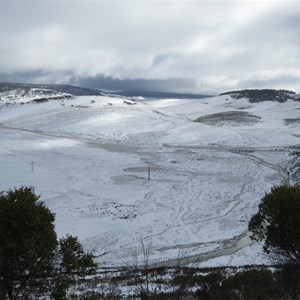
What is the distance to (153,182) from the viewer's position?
40.5 metres

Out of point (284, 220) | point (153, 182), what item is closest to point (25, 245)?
point (284, 220)

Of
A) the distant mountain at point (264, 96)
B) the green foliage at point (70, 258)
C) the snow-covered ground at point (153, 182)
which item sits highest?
the distant mountain at point (264, 96)

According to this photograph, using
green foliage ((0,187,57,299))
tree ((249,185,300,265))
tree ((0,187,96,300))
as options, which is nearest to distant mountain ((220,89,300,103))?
tree ((249,185,300,265))

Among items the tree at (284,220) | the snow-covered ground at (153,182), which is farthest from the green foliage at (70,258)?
the tree at (284,220)

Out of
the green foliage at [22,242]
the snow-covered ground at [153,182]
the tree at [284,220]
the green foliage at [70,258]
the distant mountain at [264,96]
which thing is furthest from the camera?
the distant mountain at [264,96]

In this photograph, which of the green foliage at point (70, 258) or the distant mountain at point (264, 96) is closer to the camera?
the green foliage at point (70, 258)

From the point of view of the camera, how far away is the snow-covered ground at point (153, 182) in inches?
1005

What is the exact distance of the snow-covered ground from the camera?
25.5 meters

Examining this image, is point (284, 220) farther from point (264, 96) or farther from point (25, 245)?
point (264, 96)

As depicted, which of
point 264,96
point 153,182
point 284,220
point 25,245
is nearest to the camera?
point 25,245

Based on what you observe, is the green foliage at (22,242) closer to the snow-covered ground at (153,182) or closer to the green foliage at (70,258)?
the green foliage at (70,258)

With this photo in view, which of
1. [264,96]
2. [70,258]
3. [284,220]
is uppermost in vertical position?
[264,96]

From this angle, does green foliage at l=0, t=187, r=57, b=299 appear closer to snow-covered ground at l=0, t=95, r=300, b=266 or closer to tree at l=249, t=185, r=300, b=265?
snow-covered ground at l=0, t=95, r=300, b=266

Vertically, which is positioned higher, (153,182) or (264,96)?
(264,96)
